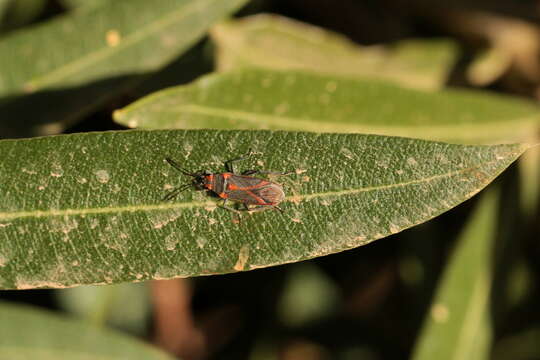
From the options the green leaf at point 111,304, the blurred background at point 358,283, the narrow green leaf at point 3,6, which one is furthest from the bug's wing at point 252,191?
the narrow green leaf at point 3,6

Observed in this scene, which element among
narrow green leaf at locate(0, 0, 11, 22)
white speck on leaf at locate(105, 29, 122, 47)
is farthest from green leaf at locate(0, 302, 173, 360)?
narrow green leaf at locate(0, 0, 11, 22)

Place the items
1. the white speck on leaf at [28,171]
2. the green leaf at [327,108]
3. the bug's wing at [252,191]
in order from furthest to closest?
the green leaf at [327,108] → the bug's wing at [252,191] → the white speck on leaf at [28,171]

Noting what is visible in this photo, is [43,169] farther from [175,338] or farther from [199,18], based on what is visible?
[175,338]

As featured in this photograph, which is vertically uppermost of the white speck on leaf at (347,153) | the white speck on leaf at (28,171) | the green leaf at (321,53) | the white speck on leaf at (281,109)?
the white speck on leaf at (347,153)

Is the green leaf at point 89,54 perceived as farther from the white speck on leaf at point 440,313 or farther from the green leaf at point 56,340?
the white speck on leaf at point 440,313

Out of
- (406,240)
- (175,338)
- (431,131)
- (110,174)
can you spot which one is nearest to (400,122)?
(431,131)

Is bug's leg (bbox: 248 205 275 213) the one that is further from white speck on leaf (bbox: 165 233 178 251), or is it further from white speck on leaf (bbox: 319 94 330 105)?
white speck on leaf (bbox: 319 94 330 105)

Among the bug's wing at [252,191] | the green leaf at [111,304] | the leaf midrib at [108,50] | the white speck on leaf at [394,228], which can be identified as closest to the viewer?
the white speck on leaf at [394,228]
